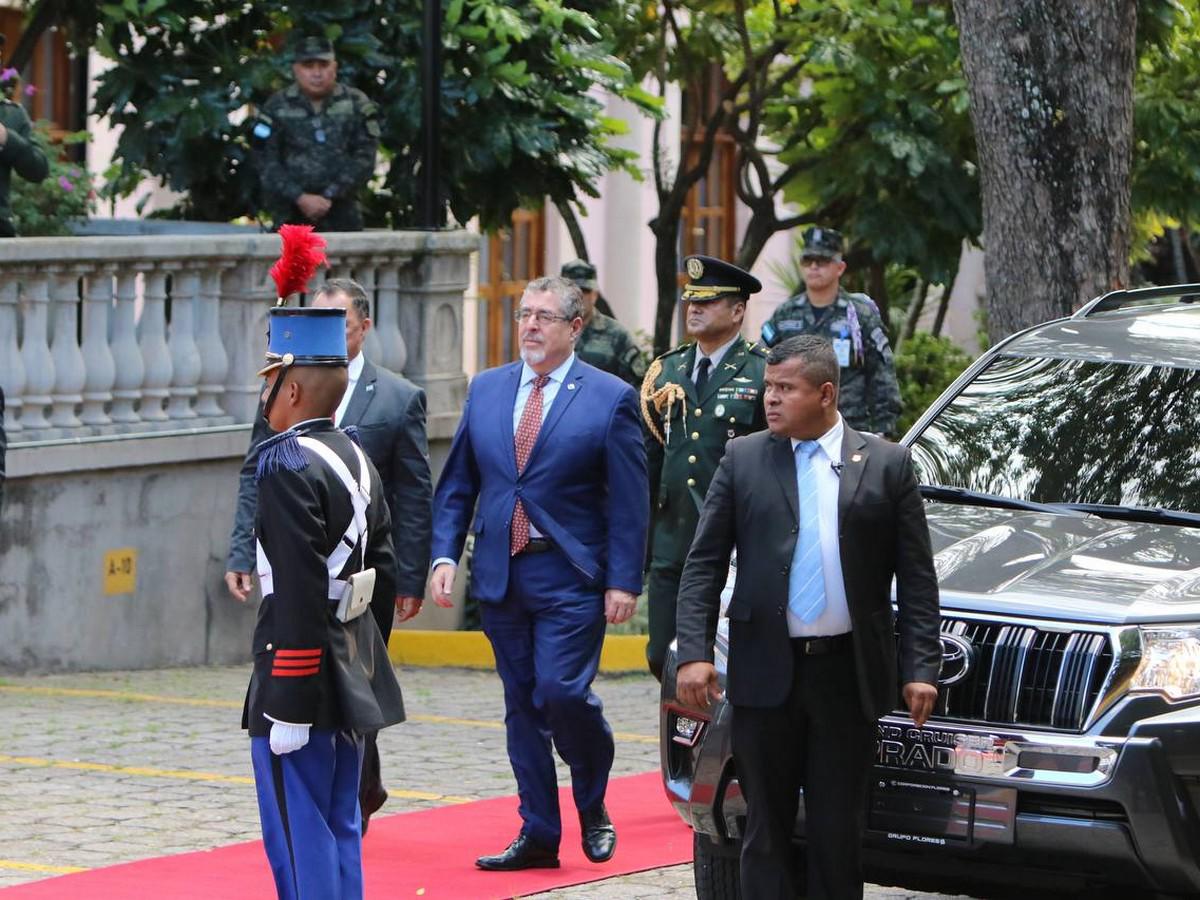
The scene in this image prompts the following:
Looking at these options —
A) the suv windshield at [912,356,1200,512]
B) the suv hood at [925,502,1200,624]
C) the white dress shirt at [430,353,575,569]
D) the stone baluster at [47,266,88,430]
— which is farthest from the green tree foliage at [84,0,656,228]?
the suv hood at [925,502,1200,624]

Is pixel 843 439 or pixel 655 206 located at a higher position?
pixel 655 206

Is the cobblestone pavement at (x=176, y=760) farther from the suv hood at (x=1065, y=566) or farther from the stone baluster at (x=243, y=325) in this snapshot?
the stone baluster at (x=243, y=325)

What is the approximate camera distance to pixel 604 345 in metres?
12.7

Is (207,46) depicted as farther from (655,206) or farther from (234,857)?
(655,206)

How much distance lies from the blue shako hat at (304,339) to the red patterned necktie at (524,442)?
1.99 m

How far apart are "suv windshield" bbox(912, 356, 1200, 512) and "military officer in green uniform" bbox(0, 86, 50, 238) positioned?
596 cm

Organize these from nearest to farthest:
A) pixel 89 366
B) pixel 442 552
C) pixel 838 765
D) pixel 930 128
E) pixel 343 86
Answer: pixel 838 765, pixel 442 552, pixel 89 366, pixel 343 86, pixel 930 128

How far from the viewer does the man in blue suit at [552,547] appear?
798cm

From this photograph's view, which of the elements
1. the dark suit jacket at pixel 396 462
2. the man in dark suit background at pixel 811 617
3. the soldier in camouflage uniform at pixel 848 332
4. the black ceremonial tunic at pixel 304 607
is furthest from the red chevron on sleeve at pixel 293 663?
the soldier in camouflage uniform at pixel 848 332

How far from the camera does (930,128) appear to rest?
1695 cm

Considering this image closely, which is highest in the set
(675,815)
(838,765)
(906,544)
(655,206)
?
(655,206)

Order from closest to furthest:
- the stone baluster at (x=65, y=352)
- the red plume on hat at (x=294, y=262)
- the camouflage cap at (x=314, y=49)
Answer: the red plume on hat at (x=294, y=262) → the stone baluster at (x=65, y=352) → the camouflage cap at (x=314, y=49)

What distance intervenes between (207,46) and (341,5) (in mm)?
874

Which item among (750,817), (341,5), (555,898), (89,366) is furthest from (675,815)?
(341,5)
